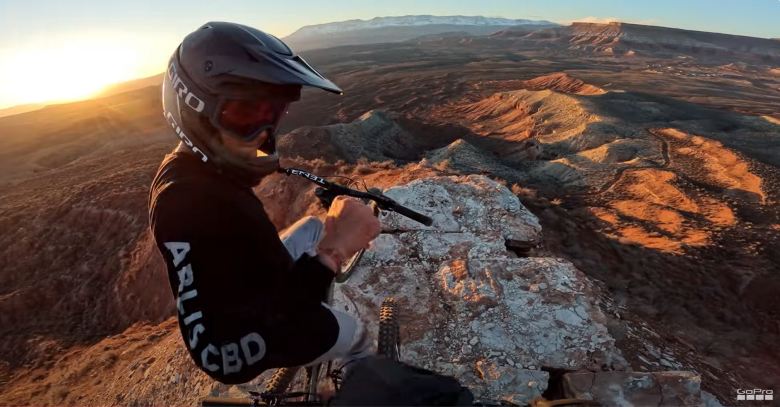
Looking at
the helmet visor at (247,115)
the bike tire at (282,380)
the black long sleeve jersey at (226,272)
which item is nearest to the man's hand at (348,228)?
the black long sleeve jersey at (226,272)

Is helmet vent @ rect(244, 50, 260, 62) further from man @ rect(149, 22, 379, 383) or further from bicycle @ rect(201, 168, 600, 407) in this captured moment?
bicycle @ rect(201, 168, 600, 407)

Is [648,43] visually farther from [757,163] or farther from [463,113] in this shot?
[757,163]

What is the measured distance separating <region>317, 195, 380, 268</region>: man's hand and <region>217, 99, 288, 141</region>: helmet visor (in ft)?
1.95

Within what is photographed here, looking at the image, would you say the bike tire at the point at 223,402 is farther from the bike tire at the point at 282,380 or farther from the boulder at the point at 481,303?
the boulder at the point at 481,303

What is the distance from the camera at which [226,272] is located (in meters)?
1.68

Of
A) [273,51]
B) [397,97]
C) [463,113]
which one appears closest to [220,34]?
[273,51]

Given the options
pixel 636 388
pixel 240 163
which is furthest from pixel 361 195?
pixel 636 388

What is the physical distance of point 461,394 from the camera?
2.12 m

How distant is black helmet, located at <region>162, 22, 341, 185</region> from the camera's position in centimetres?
194

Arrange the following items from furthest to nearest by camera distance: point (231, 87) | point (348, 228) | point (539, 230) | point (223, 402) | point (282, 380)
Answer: point (539, 230) → point (282, 380) → point (223, 402) → point (348, 228) → point (231, 87)

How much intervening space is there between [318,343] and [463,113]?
1569 inches

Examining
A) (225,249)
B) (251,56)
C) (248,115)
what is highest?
(251,56)

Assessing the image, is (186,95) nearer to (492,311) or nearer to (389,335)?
(389,335)

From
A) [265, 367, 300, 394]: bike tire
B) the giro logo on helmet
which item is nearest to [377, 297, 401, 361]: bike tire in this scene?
[265, 367, 300, 394]: bike tire
